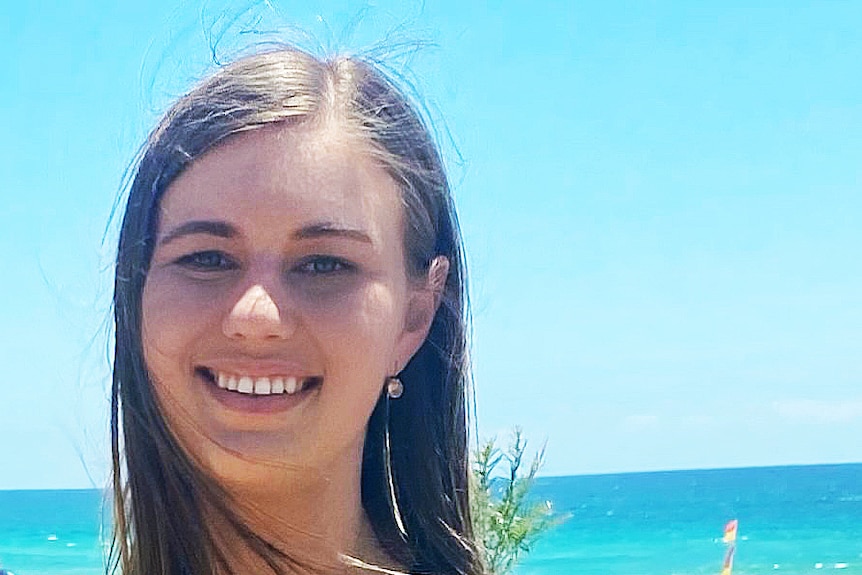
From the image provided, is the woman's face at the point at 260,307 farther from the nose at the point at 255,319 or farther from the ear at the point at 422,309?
the ear at the point at 422,309

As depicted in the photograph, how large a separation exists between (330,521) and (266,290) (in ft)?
1.30

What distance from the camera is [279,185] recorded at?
175 cm

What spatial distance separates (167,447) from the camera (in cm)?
181

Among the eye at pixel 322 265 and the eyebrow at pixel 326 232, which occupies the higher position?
the eyebrow at pixel 326 232

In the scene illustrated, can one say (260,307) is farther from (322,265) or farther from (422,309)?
(422,309)

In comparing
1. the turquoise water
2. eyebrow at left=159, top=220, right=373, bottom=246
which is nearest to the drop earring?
eyebrow at left=159, top=220, right=373, bottom=246

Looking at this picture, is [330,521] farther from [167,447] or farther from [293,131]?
[293,131]

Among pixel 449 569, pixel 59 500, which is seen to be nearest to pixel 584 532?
pixel 59 500

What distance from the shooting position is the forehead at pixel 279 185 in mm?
1735

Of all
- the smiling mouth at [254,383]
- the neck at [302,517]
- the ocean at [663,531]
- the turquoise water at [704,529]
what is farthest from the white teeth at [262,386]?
the turquoise water at [704,529]

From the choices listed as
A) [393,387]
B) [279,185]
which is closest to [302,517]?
[393,387]

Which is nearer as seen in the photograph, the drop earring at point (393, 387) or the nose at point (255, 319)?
the nose at point (255, 319)

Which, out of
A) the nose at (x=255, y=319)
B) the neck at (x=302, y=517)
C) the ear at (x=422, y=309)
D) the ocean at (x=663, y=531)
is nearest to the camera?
the nose at (x=255, y=319)

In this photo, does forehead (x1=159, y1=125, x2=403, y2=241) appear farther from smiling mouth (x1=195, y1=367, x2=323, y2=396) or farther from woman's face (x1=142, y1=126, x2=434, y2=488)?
smiling mouth (x1=195, y1=367, x2=323, y2=396)
